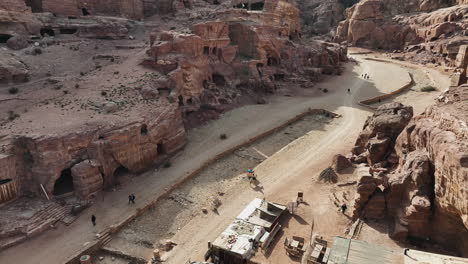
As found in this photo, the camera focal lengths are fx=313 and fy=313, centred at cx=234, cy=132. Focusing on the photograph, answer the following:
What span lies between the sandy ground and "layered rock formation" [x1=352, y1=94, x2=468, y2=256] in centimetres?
256

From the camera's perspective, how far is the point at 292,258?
14.5 meters

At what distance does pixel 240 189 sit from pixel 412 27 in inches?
1933

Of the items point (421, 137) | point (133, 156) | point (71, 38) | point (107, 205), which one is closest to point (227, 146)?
point (133, 156)

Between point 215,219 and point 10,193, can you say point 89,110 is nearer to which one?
point 10,193

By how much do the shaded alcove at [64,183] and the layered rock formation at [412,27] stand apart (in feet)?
156

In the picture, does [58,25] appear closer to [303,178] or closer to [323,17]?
[303,178]

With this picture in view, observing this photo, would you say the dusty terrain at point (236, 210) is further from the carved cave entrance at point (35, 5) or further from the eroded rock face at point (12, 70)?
the carved cave entrance at point (35, 5)

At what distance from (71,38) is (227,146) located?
2281 centimetres

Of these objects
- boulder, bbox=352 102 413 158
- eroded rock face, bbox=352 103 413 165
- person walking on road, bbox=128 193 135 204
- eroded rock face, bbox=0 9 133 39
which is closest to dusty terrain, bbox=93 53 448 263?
person walking on road, bbox=128 193 135 204

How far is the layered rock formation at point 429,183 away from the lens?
453 inches

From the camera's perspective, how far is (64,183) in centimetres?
2020

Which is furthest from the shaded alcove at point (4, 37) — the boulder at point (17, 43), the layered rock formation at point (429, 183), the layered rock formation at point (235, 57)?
the layered rock formation at point (429, 183)

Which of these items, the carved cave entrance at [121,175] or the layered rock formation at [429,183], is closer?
the layered rock formation at [429,183]

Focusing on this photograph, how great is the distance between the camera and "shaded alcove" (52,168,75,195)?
63.9ft
